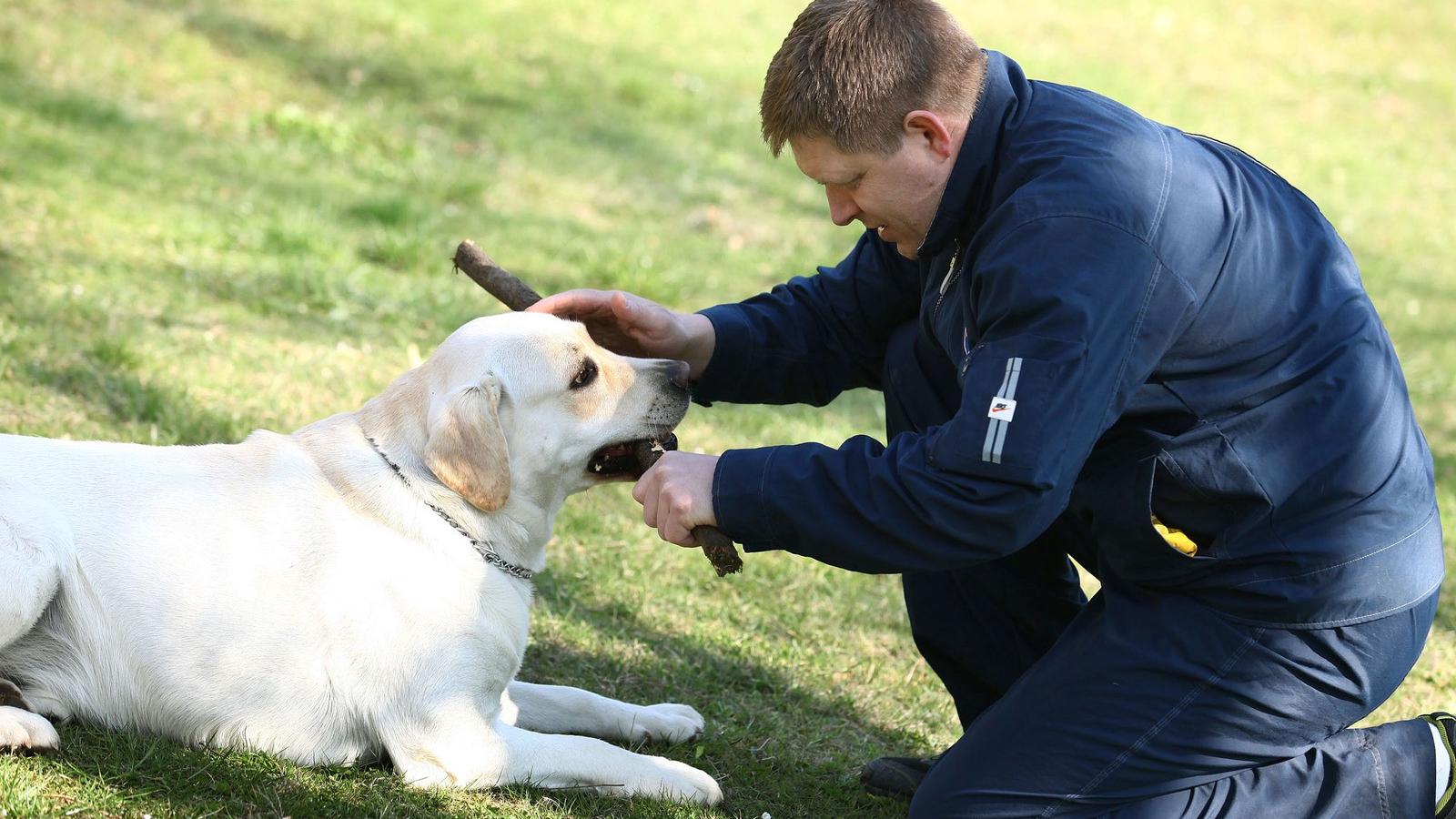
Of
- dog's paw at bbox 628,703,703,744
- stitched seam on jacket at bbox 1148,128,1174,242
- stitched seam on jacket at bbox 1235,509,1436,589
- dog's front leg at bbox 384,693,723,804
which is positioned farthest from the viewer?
dog's paw at bbox 628,703,703,744

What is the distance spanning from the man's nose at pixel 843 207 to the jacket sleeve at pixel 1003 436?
380mm

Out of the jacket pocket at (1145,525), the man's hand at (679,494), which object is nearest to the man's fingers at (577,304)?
the man's hand at (679,494)

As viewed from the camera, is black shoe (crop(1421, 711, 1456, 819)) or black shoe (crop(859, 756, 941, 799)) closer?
black shoe (crop(1421, 711, 1456, 819))

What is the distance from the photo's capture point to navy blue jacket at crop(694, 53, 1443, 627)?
287cm

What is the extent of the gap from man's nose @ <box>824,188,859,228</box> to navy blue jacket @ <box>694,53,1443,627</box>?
221 millimetres

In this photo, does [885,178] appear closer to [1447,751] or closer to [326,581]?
[326,581]

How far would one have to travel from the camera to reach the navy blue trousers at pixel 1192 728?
331 centimetres

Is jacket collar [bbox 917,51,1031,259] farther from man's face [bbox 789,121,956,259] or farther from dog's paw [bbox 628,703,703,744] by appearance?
dog's paw [bbox 628,703,703,744]

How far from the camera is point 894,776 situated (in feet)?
12.8

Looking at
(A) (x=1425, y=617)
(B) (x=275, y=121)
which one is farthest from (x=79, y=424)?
(B) (x=275, y=121)

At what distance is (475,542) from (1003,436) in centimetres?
154

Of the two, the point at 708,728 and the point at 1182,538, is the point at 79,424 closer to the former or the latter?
the point at 708,728

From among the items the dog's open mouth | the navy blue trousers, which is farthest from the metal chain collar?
the navy blue trousers

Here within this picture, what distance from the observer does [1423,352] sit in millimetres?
9352
